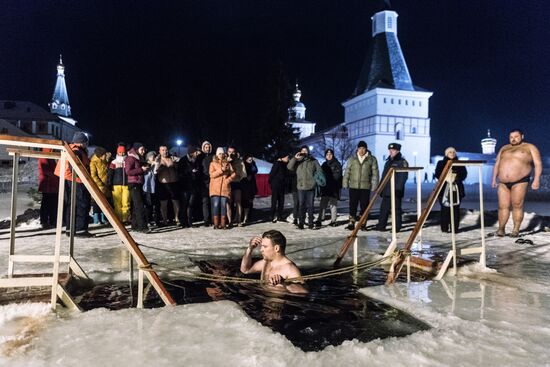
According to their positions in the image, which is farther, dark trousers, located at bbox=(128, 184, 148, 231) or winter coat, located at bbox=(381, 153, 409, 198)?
winter coat, located at bbox=(381, 153, 409, 198)

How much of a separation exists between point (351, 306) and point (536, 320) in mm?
1690

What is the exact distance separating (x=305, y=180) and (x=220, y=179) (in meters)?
1.99

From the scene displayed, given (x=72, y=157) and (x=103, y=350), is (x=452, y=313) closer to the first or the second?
(x=103, y=350)

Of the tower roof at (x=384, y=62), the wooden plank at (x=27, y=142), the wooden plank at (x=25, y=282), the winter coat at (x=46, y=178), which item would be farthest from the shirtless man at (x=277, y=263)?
the tower roof at (x=384, y=62)

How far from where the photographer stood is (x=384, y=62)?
248 feet

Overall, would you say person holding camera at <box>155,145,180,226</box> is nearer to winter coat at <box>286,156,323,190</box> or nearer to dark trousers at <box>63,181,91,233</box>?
dark trousers at <box>63,181,91,233</box>

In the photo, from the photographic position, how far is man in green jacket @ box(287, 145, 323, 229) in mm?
9891

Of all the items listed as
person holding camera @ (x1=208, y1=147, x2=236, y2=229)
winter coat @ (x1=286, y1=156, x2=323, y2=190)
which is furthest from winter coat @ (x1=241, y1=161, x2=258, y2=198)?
winter coat @ (x1=286, y1=156, x2=323, y2=190)

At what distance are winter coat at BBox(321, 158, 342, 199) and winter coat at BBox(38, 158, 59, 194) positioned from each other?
240 inches

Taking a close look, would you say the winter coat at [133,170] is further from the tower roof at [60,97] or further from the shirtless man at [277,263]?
the tower roof at [60,97]

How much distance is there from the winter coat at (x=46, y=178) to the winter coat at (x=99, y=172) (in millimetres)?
938

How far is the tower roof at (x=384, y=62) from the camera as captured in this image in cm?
7375

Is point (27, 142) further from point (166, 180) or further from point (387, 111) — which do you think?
point (387, 111)

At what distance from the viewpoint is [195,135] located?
49031mm
